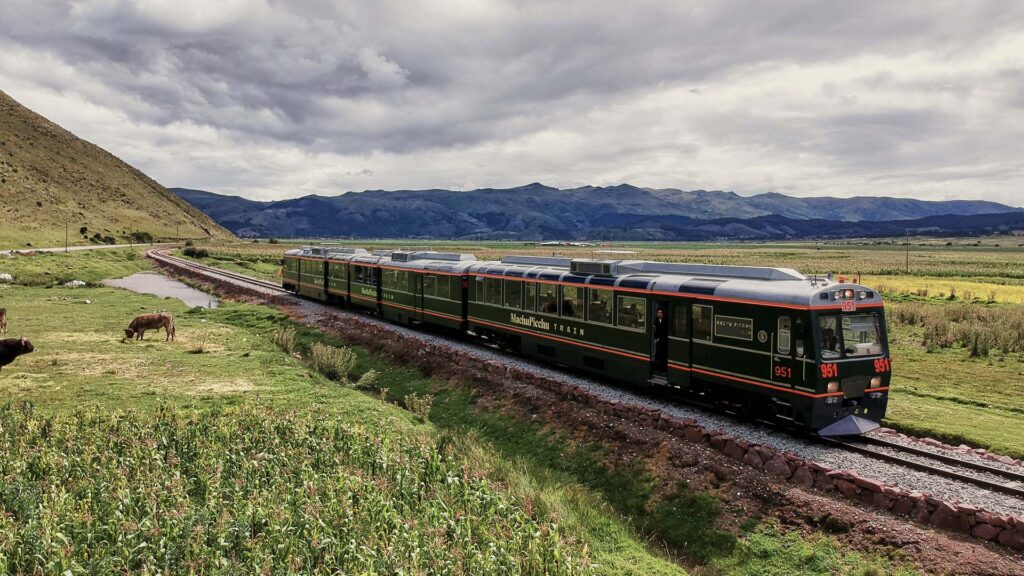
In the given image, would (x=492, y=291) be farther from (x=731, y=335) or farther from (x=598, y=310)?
(x=731, y=335)

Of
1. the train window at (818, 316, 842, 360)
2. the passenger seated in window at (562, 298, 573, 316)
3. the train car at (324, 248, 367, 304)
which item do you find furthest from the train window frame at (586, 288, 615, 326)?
the train car at (324, 248, 367, 304)

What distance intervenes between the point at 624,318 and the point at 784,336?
568 cm

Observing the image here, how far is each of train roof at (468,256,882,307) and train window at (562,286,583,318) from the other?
1.00 ft

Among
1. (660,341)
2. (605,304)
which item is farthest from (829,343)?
(605,304)

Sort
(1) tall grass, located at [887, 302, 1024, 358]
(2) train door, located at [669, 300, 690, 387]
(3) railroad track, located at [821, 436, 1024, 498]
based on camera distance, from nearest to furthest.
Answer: (3) railroad track, located at [821, 436, 1024, 498] → (2) train door, located at [669, 300, 690, 387] → (1) tall grass, located at [887, 302, 1024, 358]

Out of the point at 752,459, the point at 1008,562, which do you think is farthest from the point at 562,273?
the point at 1008,562

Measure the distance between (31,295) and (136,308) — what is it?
10.3 metres

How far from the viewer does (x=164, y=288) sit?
58406 millimetres

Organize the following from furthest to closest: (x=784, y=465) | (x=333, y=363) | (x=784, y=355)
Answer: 1. (x=333, y=363)
2. (x=784, y=355)
3. (x=784, y=465)

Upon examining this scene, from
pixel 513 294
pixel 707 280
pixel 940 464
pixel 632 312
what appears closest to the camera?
pixel 940 464

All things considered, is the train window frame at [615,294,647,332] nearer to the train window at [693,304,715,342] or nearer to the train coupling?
the train window at [693,304,715,342]

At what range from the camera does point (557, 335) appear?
912 inches

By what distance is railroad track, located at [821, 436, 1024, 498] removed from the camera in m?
12.6

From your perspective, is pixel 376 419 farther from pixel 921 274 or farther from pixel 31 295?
pixel 921 274
